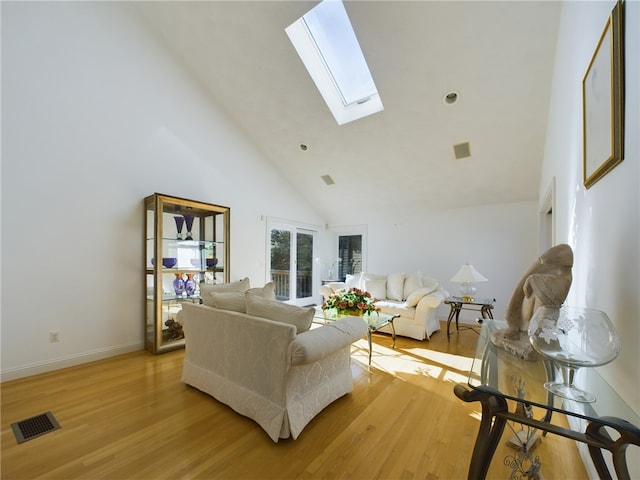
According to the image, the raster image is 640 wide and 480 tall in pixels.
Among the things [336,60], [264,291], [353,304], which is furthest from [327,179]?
[264,291]

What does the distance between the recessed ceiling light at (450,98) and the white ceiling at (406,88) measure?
0.04 metres

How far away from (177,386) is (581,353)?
114 inches

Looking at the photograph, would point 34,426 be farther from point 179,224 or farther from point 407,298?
point 407,298

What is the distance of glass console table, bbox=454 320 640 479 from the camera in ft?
2.84

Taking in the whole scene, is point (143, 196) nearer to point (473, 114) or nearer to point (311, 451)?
point (311, 451)

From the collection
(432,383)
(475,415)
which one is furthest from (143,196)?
(475,415)

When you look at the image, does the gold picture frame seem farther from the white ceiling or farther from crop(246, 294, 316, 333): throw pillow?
crop(246, 294, 316, 333): throw pillow

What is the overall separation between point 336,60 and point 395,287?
3.45 metres

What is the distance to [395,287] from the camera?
15.7ft

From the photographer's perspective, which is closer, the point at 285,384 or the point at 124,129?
the point at 285,384

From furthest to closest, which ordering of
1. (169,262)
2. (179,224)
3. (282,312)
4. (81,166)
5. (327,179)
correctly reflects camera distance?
(327,179) < (179,224) < (169,262) < (81,166) < (282,312)

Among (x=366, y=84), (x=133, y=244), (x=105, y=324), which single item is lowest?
(x=105, y=324)

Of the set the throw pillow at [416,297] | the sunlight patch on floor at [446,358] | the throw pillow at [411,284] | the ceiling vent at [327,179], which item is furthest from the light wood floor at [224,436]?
the ceiling vent at [327,179]

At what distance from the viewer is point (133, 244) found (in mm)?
3535
